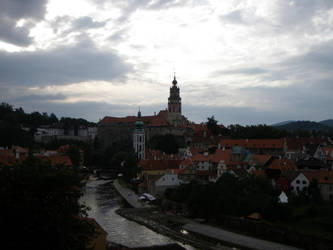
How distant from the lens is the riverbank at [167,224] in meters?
26.6

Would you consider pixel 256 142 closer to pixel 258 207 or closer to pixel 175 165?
pixel 175 165

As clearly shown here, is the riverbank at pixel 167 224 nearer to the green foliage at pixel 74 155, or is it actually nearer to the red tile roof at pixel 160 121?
the green foliage at pixel 74 155

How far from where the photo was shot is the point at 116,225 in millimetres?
31984

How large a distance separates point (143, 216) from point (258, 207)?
34.9ft

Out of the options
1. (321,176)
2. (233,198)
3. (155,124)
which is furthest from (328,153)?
(155,124)

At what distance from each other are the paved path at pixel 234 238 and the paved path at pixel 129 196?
10651 mm

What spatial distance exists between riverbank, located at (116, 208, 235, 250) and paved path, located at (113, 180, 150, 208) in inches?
88.4

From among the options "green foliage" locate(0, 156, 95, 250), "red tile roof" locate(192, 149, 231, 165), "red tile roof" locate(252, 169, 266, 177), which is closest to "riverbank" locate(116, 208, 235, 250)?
"red tile roof" locate(252, 169, 266, 177)

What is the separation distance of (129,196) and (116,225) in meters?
14.1

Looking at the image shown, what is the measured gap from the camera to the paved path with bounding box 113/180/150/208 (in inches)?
1599

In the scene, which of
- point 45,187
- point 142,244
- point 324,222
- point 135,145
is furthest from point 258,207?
point 135,145

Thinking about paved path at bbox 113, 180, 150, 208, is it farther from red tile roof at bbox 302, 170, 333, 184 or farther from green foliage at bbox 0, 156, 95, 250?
green foliage at bbox 0, 156, 95, 250

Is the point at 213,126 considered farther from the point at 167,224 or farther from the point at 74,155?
the point at 167,224

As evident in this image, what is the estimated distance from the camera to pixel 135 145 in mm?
75938
